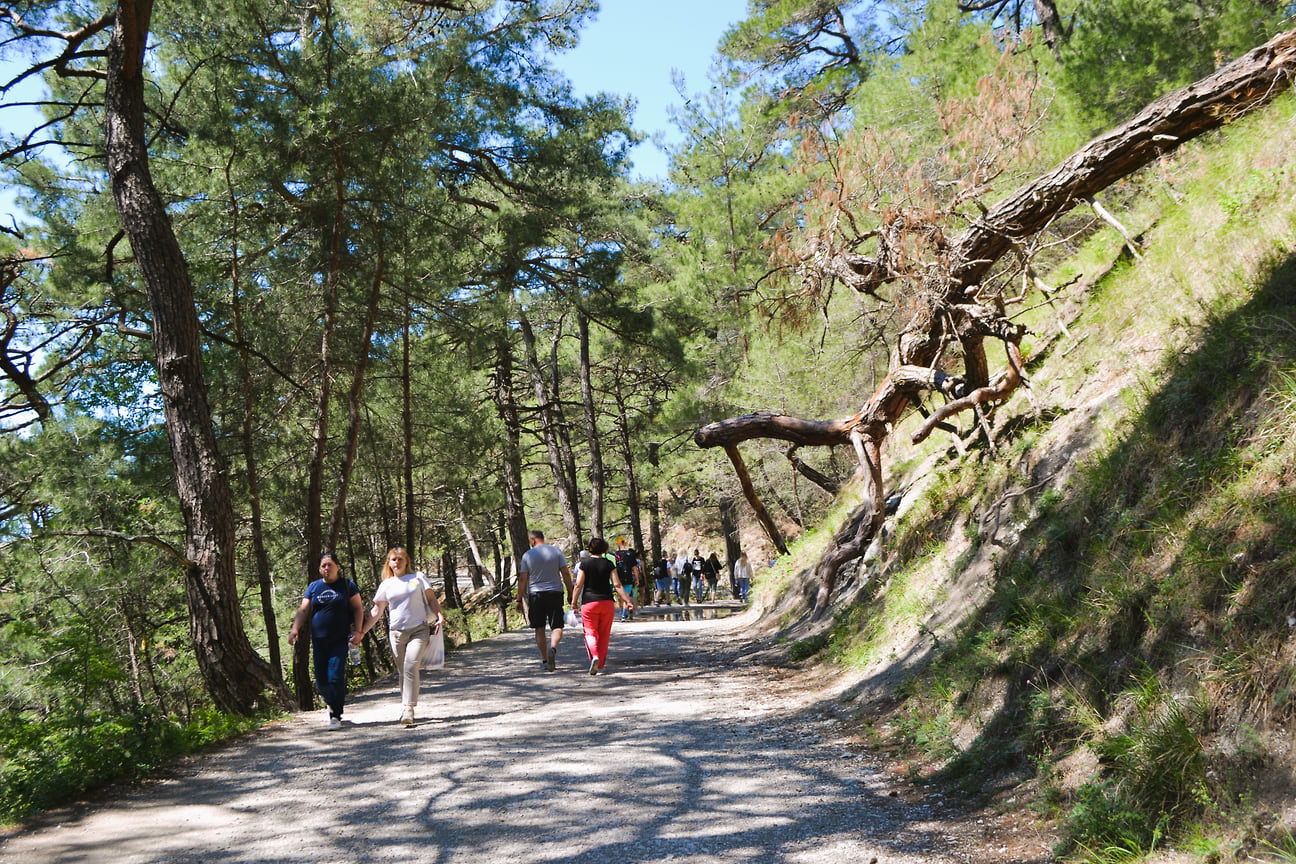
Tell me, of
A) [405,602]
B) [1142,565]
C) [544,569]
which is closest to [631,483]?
[544,569]

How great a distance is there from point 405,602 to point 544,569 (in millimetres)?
2663

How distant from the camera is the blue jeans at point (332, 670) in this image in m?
7.89

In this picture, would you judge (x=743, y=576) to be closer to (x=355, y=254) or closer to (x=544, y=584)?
(x=544, y=584)

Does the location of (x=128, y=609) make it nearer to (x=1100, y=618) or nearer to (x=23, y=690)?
(x=23, y=690)

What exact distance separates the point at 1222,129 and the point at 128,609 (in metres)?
17.4

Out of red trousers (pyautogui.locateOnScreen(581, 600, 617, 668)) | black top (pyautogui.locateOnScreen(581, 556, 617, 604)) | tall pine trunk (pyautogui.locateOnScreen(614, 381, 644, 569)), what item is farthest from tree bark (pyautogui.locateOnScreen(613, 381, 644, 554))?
black top (pyautogui.locateOnScreen(581, 556, 617, 604))

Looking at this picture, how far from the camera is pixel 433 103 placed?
10.7 metres

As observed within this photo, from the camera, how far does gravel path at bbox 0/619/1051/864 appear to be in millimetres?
4105

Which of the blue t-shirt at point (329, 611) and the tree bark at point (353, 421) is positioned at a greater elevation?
the tree bark at point (353, 421)

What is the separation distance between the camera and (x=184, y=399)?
853cm

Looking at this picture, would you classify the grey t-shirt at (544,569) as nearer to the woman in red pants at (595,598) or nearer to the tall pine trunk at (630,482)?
the woman in red pants at (595,598)

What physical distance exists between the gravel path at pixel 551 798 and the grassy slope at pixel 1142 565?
494mm

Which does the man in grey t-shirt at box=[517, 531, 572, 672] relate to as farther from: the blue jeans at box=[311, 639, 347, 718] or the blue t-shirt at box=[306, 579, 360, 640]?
the blue jeans at box=[311, 639, 347, 718]

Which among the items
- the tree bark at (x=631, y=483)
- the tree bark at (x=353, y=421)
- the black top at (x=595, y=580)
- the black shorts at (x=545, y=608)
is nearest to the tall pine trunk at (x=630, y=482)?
the tree bark at (x=631, y=483)
